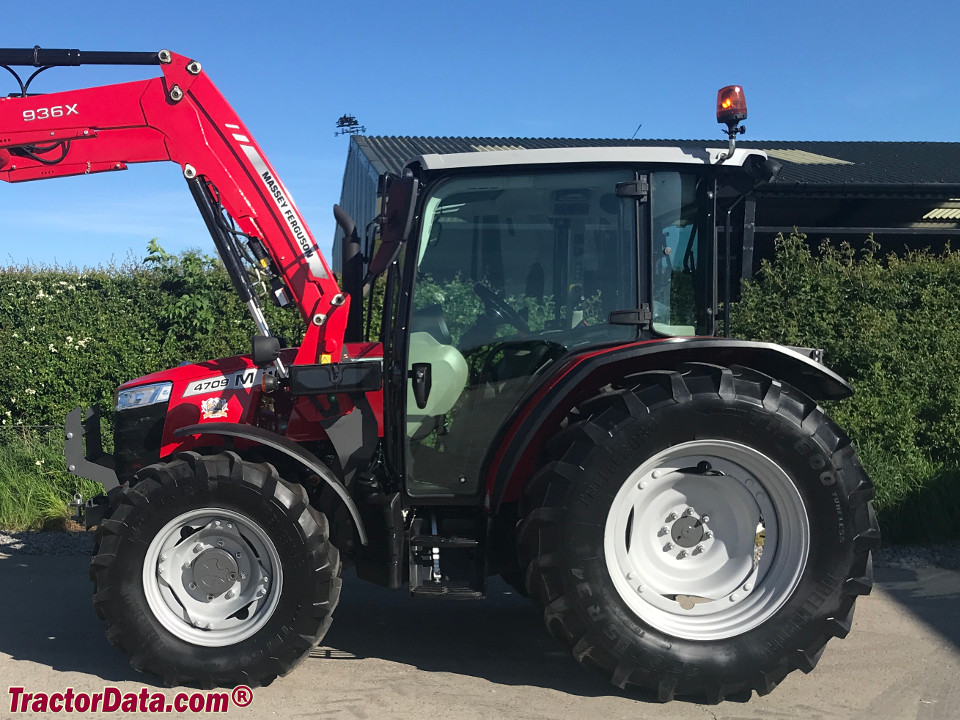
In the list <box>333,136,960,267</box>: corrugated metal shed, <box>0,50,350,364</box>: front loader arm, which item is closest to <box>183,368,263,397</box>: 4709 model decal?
<box>0,50,350,364</box>: front loader arm

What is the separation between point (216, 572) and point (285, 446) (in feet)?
1.99

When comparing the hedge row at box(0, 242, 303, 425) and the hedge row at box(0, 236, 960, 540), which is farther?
the hedge row at box(0, 242, 303, 425)

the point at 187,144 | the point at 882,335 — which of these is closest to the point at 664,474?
the point at 187,144

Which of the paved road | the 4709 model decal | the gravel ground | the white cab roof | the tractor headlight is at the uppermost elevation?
the white cab roof

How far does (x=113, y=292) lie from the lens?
26.1ft

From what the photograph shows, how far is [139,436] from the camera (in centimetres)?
425

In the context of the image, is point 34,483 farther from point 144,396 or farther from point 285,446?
point 285,446

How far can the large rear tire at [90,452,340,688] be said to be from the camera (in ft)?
11.8

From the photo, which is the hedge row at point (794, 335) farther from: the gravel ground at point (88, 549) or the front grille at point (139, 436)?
the front grille at point (139, 436)

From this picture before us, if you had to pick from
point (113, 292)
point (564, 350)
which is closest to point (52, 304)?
point (113, 292)

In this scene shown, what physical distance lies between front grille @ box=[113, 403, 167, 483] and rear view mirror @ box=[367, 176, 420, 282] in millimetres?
1427

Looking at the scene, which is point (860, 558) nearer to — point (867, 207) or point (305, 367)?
point (305, 367)

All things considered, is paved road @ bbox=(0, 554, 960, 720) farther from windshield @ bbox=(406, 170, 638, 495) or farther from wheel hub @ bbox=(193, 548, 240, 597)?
windshield @ bbox=(406, 170, 638, 495)

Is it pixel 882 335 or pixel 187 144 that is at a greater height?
pixel 187 144
